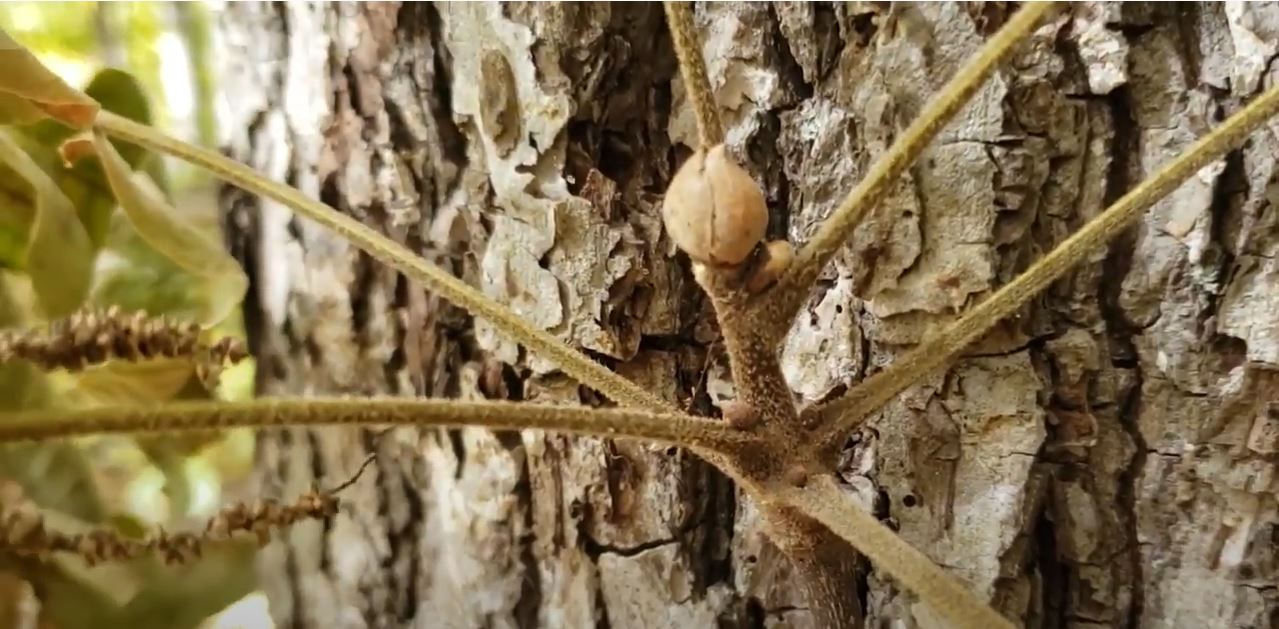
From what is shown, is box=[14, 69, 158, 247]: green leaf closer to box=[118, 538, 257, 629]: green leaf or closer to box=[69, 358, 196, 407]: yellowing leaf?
box=[69, 358, 196, 407]: yellowing leaf

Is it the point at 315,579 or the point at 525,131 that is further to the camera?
the point at 315,579

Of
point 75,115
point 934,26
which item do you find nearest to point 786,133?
point 934,26

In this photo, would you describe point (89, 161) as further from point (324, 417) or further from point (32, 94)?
point (324, 417)

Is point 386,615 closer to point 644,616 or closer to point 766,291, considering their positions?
point 644,616

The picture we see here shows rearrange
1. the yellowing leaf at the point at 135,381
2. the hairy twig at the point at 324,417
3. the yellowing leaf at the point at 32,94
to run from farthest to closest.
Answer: the yellowing leaf at the point at 135,381 → the yellowing leaf at the point at 32,94 → the hairy twig at the point at 324,417

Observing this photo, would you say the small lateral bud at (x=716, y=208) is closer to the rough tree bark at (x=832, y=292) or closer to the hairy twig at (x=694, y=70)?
the hairy twig at (x=694, y=70)

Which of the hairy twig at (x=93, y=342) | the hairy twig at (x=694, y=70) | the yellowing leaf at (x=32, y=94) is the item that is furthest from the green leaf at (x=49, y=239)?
the hairy twig at (x=694, y=70)

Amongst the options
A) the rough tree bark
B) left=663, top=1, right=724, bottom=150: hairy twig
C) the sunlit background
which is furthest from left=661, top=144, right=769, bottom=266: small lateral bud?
the sunlit background

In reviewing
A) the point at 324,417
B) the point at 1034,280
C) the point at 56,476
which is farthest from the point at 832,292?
the point at 56,476
